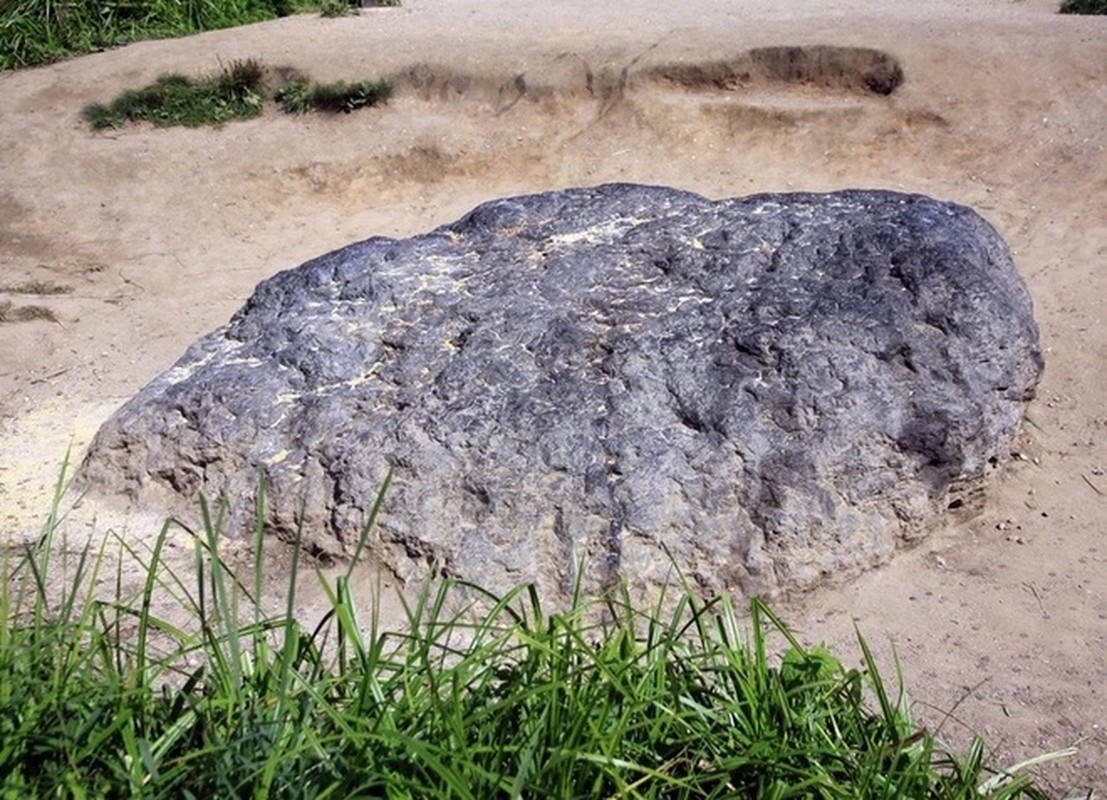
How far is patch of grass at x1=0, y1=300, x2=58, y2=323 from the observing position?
20.0 ft

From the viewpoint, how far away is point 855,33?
7594mm

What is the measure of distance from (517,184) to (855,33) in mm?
2037

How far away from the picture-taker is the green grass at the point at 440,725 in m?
2.38

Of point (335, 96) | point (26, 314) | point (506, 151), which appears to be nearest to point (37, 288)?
point (26, 314)

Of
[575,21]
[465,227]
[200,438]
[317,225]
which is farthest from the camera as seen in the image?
[575,21]

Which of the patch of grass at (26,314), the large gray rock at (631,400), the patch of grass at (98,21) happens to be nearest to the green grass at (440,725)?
the large gray rock at (631,400)

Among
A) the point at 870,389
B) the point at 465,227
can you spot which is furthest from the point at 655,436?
the point at 465,227

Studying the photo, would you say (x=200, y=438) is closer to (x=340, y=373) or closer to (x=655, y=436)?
(x=340, y=373)

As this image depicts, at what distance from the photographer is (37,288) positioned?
256 inches

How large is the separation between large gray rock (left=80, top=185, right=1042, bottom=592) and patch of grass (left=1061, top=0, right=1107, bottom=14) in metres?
4.87

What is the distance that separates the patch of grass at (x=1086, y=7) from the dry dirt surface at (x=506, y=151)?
1.08 ft

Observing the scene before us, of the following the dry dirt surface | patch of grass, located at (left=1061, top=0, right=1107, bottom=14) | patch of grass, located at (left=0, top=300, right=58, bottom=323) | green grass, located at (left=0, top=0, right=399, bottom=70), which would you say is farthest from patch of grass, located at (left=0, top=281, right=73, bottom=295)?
patch of grass, located at (left=1061, top=0, right=1107, bottom=14)

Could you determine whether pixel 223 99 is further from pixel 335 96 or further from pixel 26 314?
pixel 26 314

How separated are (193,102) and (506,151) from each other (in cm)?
192
